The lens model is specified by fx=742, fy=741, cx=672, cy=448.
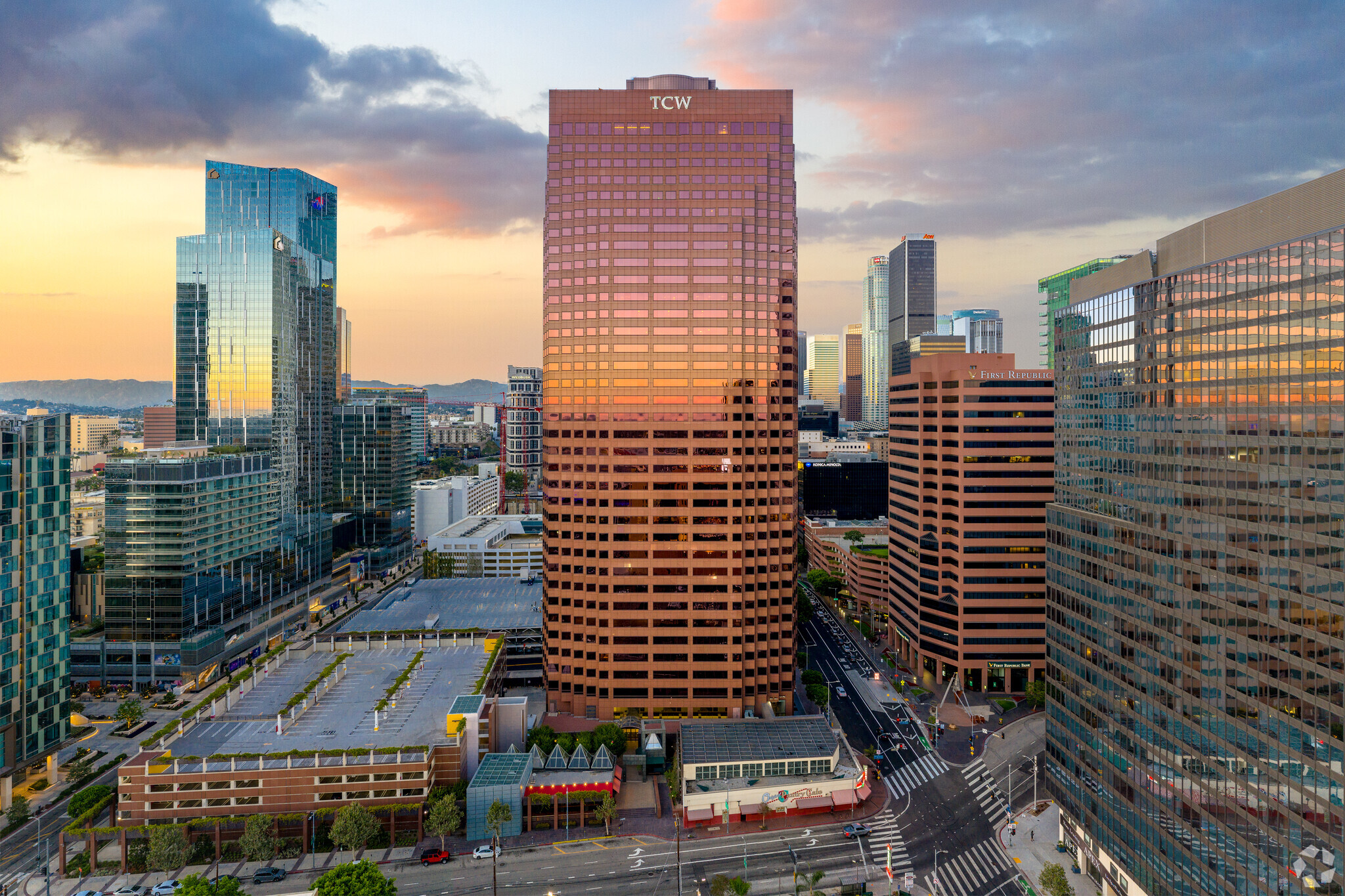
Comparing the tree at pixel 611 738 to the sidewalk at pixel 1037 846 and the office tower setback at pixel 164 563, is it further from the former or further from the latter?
the office tower setback at pixel 164 563

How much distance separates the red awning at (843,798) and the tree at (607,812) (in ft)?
103

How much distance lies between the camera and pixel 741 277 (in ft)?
437

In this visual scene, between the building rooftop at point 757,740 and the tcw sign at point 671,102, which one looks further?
the tcw sign at point 671,102

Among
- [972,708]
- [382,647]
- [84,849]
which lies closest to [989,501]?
[972,708]

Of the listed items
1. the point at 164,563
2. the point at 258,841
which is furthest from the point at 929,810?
the point at 164,563

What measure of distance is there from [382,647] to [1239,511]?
141 m

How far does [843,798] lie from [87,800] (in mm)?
102052

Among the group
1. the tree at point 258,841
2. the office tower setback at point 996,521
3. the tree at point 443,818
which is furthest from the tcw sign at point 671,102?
the tree at point 258,841

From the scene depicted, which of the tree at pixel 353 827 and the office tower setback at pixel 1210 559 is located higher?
the office tower setback at pixel 1210 559

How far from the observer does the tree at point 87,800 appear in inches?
3804

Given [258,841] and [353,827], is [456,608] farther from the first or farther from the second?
[258,841]

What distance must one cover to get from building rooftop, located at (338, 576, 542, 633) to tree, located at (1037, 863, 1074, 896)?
108 meters

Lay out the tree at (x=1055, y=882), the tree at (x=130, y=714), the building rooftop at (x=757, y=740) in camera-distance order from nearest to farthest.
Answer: the tree at (x=1055, y=882)
the building rooftop at (x=757, y=740)
the tree at (x=130, y=714)

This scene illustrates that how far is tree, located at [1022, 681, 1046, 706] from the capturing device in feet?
467
